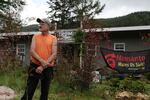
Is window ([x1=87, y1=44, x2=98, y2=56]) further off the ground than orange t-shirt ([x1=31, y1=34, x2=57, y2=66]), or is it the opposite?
orange t-shirt ([x1=31, y1=34, x2=57, y2=66])

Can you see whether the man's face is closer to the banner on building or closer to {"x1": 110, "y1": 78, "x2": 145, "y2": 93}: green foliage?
{"x1": 110, "y1": 78, "x2": 145, "y2": 93}: green foliage

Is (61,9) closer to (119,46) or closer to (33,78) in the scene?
(119,46)

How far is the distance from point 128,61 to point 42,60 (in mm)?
9914

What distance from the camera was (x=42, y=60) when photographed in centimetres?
804

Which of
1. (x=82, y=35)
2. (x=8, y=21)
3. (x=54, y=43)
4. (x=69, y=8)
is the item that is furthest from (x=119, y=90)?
(x=69, y=8)

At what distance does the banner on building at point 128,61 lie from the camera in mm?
17297

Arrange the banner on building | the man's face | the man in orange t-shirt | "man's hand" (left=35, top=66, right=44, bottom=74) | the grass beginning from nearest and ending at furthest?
"man's hand" (left=35, top=66, right=44, bottom=74) < the man in orange t-shirt < the man's face < the grass < the banner on building

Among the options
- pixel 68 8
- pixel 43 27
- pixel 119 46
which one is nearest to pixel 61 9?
pixel 68 8

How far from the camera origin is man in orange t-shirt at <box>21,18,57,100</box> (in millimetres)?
8109

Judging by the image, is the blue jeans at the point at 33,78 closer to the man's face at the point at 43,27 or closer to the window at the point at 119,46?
the man's face at the point at 43,27

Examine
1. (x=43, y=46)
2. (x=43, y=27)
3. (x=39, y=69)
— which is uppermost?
(x=43, y=27)

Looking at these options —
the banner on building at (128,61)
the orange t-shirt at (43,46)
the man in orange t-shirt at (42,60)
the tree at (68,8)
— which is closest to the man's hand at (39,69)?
the man in orange t-shirt at (42,60)

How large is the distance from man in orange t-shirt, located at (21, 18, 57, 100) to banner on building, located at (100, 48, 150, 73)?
9236 mm

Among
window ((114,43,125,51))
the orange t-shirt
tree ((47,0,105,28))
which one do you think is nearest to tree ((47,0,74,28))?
tree ((47,0,105,28))
